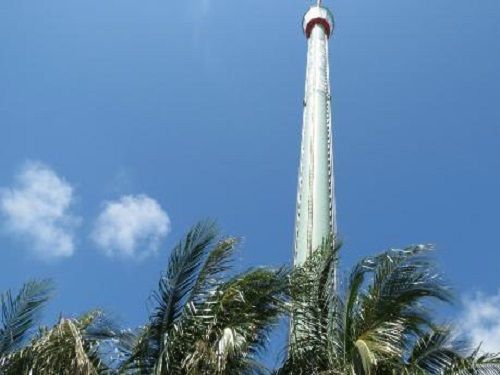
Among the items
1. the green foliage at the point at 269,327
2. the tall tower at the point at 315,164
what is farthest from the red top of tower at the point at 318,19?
the green foliage at the point at 269,327

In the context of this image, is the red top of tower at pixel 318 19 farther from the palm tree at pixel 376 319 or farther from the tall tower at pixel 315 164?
the palm tree at pixel 376 319

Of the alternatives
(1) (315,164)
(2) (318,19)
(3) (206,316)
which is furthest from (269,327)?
(2) (318,19)

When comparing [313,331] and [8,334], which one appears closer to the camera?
[313,331]

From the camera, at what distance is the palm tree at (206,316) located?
29.0ft

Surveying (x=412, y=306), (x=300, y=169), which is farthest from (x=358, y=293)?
(x=300, y=169)

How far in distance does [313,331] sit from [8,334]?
13.6 ft

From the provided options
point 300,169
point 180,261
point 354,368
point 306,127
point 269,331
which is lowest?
point 354,368

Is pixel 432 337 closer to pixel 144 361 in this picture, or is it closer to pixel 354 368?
pixel 354 368

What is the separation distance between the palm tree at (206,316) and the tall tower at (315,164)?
279 centimetres

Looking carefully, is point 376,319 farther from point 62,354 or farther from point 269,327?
point 62,354

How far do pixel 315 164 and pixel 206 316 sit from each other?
8649 mm

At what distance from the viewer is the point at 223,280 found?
9617 mm

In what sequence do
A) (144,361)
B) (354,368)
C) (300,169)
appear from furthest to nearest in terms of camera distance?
(300,169) < (144,361) < (354,368)

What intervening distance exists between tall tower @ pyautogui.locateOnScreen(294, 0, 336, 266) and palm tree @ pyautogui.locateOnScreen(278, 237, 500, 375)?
2590 mm
